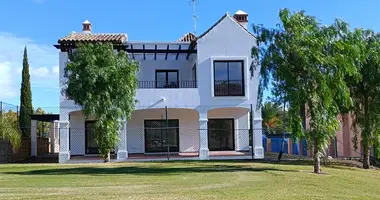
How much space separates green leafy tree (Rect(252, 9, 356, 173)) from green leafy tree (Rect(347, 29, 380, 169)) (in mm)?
2522

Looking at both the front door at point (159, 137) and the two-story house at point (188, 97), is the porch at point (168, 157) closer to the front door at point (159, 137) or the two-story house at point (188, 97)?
the two-story house at point (188, 97)

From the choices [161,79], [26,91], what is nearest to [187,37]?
[161,79]

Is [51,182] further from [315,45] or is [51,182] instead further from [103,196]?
[315,45]

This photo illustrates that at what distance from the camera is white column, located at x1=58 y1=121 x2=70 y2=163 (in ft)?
82.5

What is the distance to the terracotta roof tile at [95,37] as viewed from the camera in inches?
992

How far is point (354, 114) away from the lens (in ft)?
72.2

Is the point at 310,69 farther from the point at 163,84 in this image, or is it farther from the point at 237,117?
the point at 163,84

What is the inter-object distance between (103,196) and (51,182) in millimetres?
3695

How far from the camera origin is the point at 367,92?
20.8 meters

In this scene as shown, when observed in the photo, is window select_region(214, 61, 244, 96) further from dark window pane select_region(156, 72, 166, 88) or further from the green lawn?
the green lawn

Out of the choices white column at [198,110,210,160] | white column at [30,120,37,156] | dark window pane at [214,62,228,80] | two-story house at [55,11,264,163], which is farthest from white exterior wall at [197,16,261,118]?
white column at [30,120,37,156]

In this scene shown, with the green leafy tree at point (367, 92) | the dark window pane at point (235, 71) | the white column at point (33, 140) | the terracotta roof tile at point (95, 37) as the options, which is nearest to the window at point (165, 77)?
the terracotta roof tile at point (95, 37)

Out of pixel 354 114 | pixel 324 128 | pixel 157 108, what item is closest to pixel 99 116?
pixel 157 108

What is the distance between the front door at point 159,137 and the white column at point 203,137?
2.97 meters
